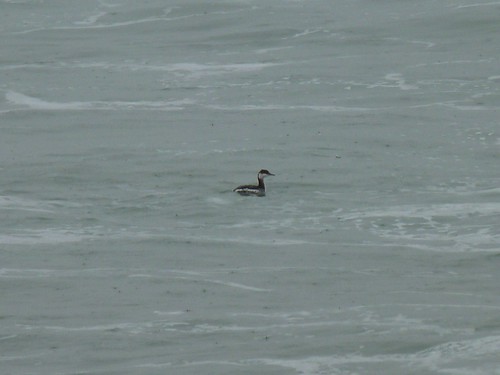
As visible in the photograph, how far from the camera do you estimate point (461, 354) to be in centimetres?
1541

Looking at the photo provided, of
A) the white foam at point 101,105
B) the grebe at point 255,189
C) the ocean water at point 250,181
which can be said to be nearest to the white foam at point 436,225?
the ocean water at point 250,181

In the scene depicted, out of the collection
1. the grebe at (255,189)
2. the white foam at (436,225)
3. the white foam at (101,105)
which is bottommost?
the white foam at (436,225)

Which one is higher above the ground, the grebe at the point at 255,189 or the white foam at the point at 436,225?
the grebe at the point at 255,189

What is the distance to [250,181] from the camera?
83.1 ft

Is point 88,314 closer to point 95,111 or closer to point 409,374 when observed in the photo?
point 409,374

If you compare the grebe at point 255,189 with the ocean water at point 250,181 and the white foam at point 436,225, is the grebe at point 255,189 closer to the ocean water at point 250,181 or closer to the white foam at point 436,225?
the ocean water at point 250,181

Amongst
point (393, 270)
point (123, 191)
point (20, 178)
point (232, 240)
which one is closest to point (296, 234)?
point (232, 240)

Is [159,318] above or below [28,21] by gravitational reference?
below

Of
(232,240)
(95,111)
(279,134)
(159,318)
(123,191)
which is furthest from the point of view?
(95,111)

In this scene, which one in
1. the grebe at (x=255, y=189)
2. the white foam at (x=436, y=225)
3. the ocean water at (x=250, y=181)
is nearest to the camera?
the ocean water at (x=250, y=181)

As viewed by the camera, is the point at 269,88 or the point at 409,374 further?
the point at 269,88

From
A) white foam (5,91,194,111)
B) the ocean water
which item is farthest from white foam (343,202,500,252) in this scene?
white foam (5,91,194,111)

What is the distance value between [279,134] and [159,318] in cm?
1224

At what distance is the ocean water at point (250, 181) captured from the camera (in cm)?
1628
